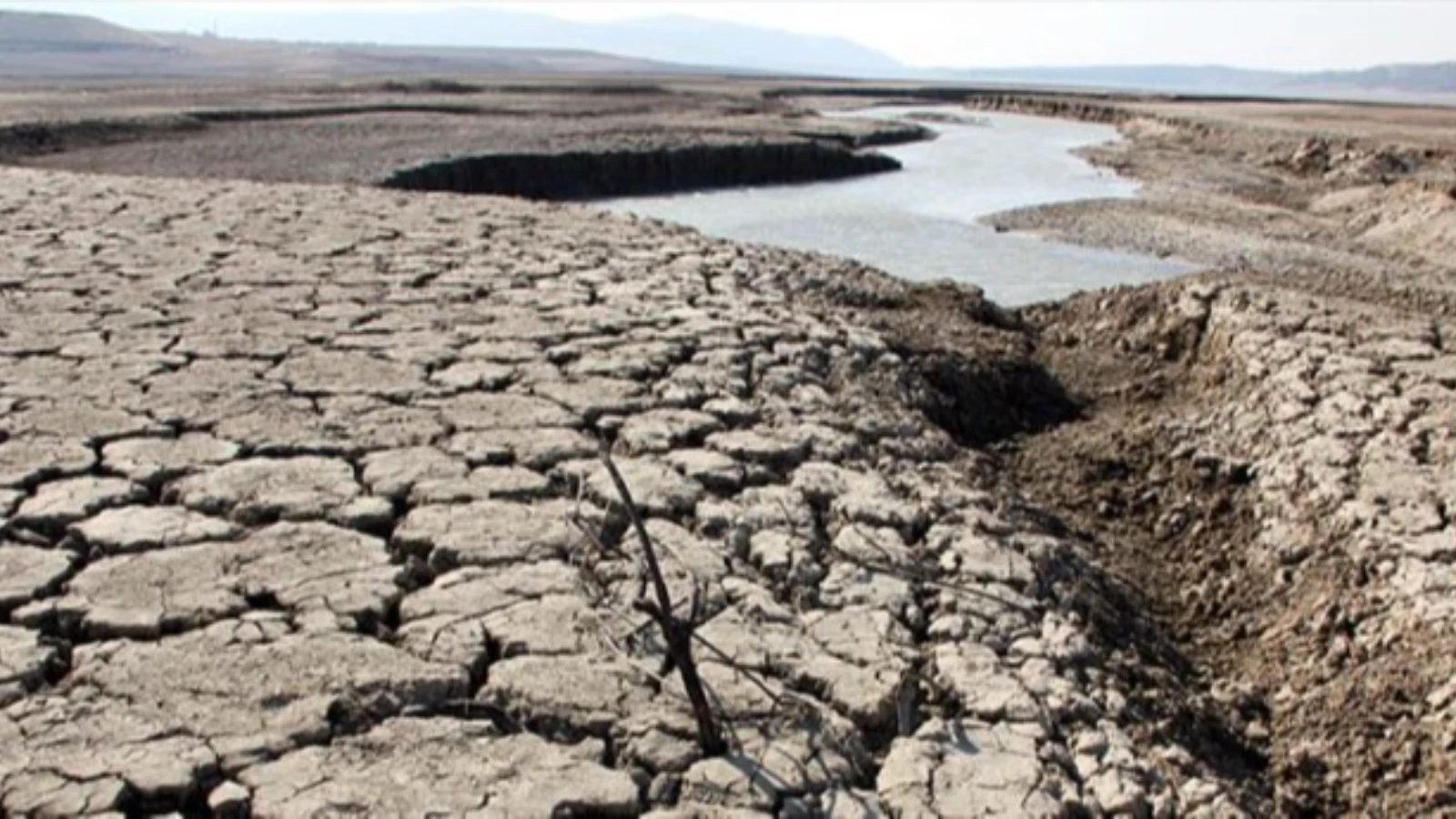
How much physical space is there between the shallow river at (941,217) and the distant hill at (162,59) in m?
40.8

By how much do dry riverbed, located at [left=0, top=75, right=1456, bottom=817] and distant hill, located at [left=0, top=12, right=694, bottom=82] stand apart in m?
52.2

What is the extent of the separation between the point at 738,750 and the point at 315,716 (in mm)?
795

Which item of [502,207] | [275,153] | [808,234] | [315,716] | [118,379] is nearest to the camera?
[315,716]

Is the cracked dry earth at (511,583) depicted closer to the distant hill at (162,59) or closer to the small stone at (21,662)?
the small stone at (21,662)

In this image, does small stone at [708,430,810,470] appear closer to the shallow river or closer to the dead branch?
the dead branch

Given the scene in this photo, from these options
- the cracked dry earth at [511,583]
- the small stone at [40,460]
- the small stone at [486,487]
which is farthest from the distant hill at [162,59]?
the small stone at [486,487]

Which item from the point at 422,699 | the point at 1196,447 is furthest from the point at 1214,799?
the point at 1196,447

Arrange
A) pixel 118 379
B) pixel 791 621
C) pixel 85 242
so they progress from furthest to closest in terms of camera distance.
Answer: pixel 85 242 < pixel 118 379 < pixel 791 621

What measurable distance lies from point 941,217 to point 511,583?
479 inches

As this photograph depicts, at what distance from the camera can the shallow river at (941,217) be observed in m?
11.0

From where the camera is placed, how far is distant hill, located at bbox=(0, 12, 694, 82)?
62.2 meters

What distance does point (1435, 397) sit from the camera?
16.6 ft

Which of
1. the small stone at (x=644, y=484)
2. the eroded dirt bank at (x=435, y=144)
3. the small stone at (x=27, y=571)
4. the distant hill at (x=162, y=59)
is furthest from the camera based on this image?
the distant hill at (x=162, y=59)

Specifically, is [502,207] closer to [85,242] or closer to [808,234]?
[85,242]
